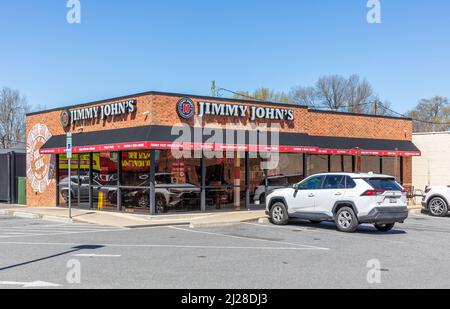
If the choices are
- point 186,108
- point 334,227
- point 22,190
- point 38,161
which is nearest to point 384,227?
point 334,227

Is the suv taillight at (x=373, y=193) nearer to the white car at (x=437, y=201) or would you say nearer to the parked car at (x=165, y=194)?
the white car at (x=437, y=201)

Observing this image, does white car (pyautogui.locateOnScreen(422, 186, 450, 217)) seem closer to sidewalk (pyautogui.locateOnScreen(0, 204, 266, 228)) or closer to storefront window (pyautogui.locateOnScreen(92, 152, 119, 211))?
sidewalk (pyautogui.locateOnScreen(0, 204, 266, 228))

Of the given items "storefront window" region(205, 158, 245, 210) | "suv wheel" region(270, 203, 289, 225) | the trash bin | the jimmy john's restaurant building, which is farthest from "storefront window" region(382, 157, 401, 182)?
the trash bin

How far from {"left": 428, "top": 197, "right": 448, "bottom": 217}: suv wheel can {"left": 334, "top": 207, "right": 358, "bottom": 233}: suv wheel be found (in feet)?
24.1

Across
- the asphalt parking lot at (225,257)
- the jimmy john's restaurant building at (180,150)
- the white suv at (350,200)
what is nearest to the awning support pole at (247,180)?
the jimmy john's restaurant building at (180,150)

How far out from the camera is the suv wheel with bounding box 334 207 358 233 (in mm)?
14603

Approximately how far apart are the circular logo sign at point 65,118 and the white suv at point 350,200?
1164cm

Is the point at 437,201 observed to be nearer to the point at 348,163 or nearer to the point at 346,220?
the point at 348,163

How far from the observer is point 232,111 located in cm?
2128

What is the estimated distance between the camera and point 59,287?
307 inches

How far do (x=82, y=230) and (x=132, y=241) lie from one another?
11.0 feet

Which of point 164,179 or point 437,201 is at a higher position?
point 164,179

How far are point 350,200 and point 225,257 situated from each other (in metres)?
5.28
